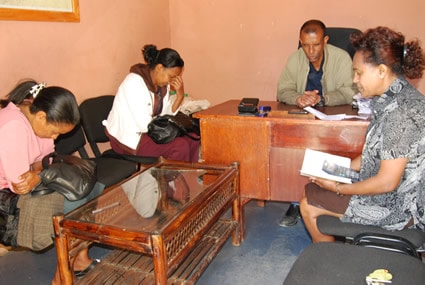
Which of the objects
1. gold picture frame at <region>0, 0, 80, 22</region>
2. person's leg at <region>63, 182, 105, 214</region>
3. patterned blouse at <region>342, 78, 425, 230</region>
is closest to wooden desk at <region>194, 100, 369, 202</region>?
patterned blouse at <region>342, 78, 425, 230</region>

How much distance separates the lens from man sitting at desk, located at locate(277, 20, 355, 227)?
270cm

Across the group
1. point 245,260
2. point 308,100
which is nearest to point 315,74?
point 308,100

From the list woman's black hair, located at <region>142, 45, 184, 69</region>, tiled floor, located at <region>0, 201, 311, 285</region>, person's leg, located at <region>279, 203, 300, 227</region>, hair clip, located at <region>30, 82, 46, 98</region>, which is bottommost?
tiled floor, located at <region>0, 201, 311, 285</region>

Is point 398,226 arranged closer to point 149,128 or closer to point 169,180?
point 169,180

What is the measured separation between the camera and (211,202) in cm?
215

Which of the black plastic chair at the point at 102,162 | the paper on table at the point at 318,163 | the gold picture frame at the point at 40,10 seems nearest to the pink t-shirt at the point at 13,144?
the black plastic chair at the point at 102,162

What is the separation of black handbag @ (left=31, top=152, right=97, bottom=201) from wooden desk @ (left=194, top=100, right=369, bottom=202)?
76 cm

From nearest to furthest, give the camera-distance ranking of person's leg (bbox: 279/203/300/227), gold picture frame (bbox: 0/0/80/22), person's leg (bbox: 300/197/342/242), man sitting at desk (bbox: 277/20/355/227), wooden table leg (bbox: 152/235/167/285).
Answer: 1. wooden table leg (bbox: 152/235/167/285)
2. person's leg (bbox: 300/197/342/242)
3. gold picture frame (bbox: 0/0/80/22)
4. man sitting at desk (bbox: 277/20/355/227)
5. person's leg (bbox: 279/203/300/227)

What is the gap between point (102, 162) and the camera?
2.74 meters

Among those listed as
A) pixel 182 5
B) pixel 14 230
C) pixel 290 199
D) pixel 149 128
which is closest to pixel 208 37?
pixel 182 5

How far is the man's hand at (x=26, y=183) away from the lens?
6.52 feet

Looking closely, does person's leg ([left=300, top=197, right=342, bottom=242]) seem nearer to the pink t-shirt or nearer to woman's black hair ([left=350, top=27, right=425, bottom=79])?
woman's black hair ([left=350, top=27, right=425, bottom=79])

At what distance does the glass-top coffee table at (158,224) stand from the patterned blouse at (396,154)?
711 mm

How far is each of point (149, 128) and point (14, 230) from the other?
3.86ft
